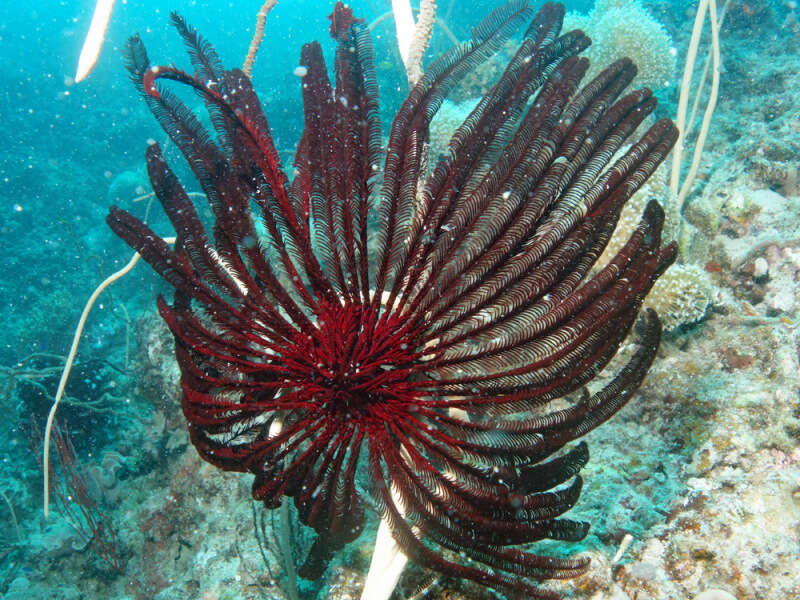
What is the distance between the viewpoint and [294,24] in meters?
37.3

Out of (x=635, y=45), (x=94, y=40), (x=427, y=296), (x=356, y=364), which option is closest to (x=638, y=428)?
(x=427, y=296)

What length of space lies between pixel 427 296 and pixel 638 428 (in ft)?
7.11

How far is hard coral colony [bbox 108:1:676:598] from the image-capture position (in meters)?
2.23

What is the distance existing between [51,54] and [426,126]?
40003mm

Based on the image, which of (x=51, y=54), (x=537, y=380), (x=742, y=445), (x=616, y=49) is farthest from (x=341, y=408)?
(x=51, y=54)

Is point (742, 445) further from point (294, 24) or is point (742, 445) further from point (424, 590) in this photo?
point (294, 24)

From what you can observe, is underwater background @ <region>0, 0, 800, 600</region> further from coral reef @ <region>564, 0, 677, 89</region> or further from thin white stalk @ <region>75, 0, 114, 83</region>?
thin white stalk @ <region>75, 0, 114, 83</region>

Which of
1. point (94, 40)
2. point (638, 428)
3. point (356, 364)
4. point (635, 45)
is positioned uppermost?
point (94, 40)

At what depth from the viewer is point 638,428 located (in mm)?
3410

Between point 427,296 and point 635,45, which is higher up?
point 635,45

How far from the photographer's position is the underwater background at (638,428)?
243 cm

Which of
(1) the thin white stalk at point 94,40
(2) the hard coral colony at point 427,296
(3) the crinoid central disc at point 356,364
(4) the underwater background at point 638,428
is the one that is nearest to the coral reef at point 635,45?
(4) the underwater background at point 638,428

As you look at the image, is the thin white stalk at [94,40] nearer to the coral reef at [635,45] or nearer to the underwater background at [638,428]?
the underwater background at [638,428]

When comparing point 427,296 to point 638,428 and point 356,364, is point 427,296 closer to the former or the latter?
point 356,364
